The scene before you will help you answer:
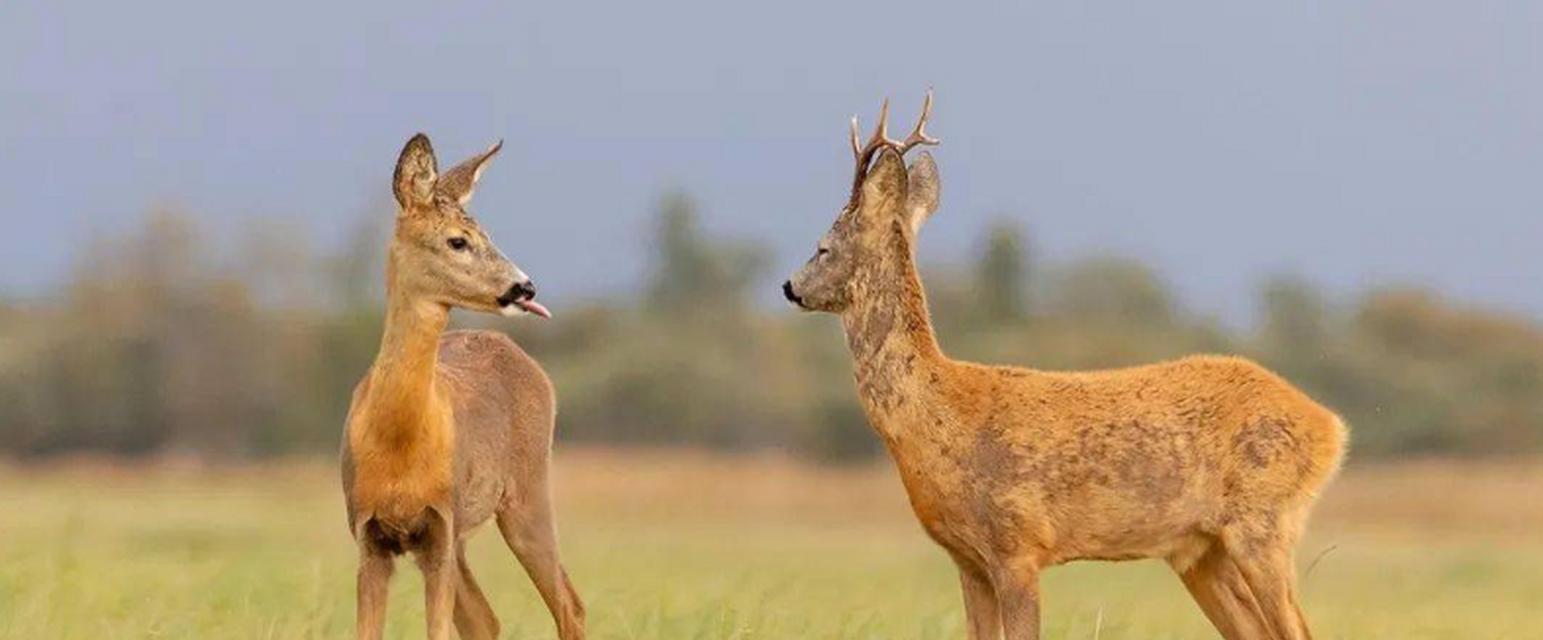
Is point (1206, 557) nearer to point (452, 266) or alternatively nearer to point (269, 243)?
point (452, 266)

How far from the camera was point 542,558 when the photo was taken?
39.7 ft

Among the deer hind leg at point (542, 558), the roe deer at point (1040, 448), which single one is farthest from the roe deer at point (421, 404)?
the roe deer at point (1040, 448)

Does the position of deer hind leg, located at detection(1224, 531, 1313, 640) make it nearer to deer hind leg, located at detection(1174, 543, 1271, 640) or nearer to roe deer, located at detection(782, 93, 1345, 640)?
roe deer, located at detection(782, 93, 1345, 640)

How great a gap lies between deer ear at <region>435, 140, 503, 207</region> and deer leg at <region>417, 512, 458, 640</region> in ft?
4.04

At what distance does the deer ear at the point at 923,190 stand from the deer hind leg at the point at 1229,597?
5.73 feet

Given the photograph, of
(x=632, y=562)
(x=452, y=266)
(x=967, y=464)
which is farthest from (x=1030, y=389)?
(x=632, y=562)

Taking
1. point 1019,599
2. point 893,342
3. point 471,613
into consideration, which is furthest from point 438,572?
point 1019,599

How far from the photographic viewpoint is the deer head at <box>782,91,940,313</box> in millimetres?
10758

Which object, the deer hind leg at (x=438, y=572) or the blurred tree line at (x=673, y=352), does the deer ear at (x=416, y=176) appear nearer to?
the deer hind leg at (x=438, y=572)

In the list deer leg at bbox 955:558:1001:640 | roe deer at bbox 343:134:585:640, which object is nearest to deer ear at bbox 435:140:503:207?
roe deer at bbox 343:134:585:640

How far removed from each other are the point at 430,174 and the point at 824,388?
105ft

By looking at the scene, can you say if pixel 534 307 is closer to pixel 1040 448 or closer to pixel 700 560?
pixel 1040 448

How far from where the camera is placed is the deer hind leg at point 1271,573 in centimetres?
1081

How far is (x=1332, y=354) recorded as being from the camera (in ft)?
147
